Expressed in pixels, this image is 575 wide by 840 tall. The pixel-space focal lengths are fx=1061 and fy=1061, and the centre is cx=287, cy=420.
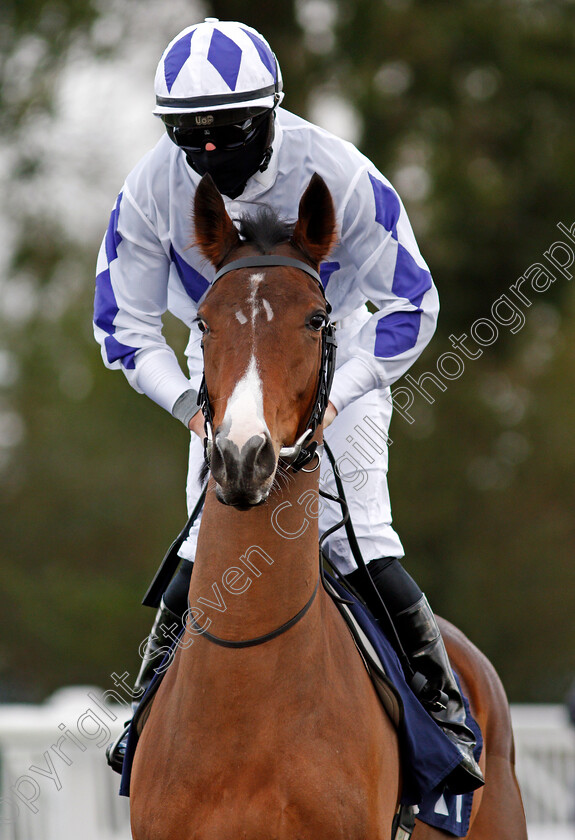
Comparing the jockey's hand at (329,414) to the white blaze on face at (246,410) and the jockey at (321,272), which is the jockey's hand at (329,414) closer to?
the jockey at (321,272)

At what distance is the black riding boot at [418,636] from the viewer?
3852mm

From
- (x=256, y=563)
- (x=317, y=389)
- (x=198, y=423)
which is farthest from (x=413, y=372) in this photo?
(x=256, y=563)

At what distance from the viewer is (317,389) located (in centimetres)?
312

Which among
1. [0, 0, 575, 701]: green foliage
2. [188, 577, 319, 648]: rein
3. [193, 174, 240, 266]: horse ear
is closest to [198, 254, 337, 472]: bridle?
[193, 174, 240, 266]: horse ear

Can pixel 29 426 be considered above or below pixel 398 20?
below

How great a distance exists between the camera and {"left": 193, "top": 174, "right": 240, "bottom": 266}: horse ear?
3232 millimetres

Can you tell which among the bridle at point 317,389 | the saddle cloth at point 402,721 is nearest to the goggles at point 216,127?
the bridle at point 317,389

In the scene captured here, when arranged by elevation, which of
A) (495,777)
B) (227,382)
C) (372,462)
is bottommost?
(495,777)

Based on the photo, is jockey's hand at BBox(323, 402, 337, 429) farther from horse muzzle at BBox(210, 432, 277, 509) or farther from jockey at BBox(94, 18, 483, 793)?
horse muzzle at BBox(210, 432, 277, 509)

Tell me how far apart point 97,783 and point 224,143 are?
4.93 metres

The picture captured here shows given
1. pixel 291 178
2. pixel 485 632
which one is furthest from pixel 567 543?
pixel 291 178

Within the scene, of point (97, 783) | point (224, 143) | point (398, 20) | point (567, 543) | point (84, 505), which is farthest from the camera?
point (84, 505)

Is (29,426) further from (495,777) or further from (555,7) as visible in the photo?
(495,777)

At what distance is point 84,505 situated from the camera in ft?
71.7
